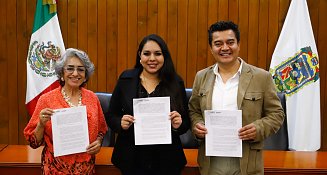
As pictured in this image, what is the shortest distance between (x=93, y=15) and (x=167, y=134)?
106 inches

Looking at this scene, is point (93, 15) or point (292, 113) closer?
point (292, 113)

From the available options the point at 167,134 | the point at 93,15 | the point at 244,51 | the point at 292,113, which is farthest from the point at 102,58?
the point at 167,134

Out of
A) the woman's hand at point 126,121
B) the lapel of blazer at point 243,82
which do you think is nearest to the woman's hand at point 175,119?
the woman's hand at point 126,121

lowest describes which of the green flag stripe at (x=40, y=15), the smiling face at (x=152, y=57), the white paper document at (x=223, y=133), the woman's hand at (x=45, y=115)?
the white paper document at (x=223, y=133)

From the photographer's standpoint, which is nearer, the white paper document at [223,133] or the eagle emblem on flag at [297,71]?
the white paper document at [223,133]

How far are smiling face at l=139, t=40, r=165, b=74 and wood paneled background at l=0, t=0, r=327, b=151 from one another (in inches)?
88.3

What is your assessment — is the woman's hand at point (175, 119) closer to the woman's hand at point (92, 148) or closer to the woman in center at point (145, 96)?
the woman in center at point (145, 96)

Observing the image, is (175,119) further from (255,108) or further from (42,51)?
(42,51)

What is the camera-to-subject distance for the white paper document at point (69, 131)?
1951mm

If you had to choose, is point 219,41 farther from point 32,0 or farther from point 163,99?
point 32,0

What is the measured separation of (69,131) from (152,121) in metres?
0.47

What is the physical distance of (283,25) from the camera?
4.00 m

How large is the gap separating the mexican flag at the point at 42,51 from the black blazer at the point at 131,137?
223 cm

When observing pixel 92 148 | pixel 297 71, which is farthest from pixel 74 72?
pixel 297 71
